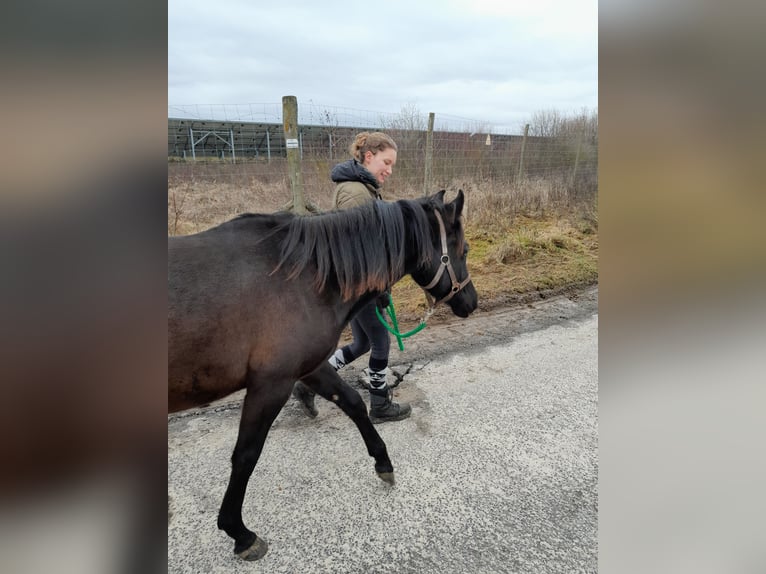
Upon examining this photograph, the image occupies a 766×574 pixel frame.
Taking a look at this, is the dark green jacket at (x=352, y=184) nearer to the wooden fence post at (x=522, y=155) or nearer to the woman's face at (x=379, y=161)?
the woman's face at (x=379, y=161)

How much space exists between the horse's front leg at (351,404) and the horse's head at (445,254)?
2.43ft

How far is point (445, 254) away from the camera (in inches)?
92.6

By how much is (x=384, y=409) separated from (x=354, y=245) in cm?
132

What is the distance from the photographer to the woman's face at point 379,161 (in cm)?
262

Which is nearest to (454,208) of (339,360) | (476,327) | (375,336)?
(375,336)

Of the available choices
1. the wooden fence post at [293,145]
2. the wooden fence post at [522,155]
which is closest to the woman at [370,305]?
the wooden fence post at [293,145]

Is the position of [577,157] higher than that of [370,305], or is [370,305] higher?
[577,157]
